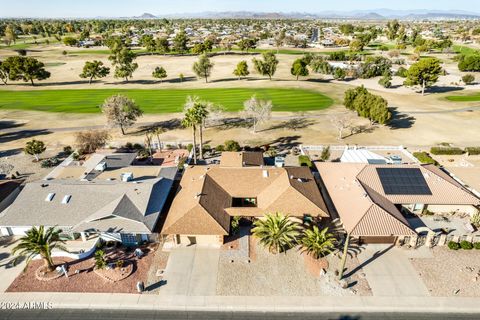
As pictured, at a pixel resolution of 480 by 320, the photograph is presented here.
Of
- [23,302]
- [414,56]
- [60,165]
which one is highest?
[414,56]

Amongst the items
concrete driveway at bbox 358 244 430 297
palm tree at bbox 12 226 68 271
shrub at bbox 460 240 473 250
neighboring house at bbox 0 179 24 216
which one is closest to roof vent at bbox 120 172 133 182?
palm tree at bbox 12 226 68 271

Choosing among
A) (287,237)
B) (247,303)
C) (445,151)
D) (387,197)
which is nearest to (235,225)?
(287,237)

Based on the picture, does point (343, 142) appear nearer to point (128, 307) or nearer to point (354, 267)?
point (354, 267)

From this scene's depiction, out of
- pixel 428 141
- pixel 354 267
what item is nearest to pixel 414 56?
pixel 428 141

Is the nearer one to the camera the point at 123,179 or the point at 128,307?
the point at 128,307

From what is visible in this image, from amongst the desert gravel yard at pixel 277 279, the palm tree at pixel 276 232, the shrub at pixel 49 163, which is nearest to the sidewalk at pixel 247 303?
the desert gravel yard at pixel 277 279
